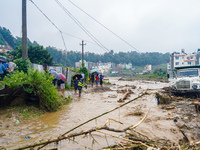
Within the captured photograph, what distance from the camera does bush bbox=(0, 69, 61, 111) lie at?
6.25 m

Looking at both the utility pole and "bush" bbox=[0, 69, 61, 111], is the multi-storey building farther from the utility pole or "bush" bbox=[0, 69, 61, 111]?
"bush" bbox=[0, 69, 61, 111]

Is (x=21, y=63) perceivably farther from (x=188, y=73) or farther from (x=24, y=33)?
(x=188, y=73)

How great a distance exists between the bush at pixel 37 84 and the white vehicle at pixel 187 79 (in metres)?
7.96

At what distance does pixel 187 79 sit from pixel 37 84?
8976mm

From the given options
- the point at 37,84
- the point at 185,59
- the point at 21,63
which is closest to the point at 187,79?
the point at 37,84

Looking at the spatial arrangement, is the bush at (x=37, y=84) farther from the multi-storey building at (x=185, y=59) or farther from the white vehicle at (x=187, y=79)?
the multi-storey building at (x=185, y=59)

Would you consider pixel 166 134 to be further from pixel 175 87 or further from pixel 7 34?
pixel 7 34

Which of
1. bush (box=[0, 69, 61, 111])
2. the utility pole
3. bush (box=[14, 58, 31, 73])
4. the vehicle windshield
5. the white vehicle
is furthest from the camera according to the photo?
the vehicle windshield

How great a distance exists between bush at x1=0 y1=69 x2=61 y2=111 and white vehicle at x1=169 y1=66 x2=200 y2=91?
796cm

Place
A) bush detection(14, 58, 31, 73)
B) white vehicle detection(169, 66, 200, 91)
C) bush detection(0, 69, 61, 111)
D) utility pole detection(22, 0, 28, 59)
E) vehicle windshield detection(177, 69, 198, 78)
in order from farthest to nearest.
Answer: vehicle windshield detection(177, 69, 198, 78)
white vehicle detection(169, 66, 200, 91)
bush detection(14, 58, 31, 73)
utility pole detection(22, 0, 28, 59)
bush detection(0, 69, 61, 111)

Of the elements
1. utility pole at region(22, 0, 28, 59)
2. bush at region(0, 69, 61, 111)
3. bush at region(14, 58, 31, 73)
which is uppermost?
utility pole at region(22, 0, 28, 59)

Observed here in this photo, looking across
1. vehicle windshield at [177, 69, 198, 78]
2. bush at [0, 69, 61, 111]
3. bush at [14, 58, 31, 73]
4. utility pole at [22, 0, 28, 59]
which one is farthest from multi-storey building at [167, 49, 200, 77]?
bush at [0, 69, 61, 111]

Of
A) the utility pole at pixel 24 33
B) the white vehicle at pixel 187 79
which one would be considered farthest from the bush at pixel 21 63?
the white vehicle at pixel 187 79

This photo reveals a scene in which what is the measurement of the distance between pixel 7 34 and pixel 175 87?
62.3 meters
